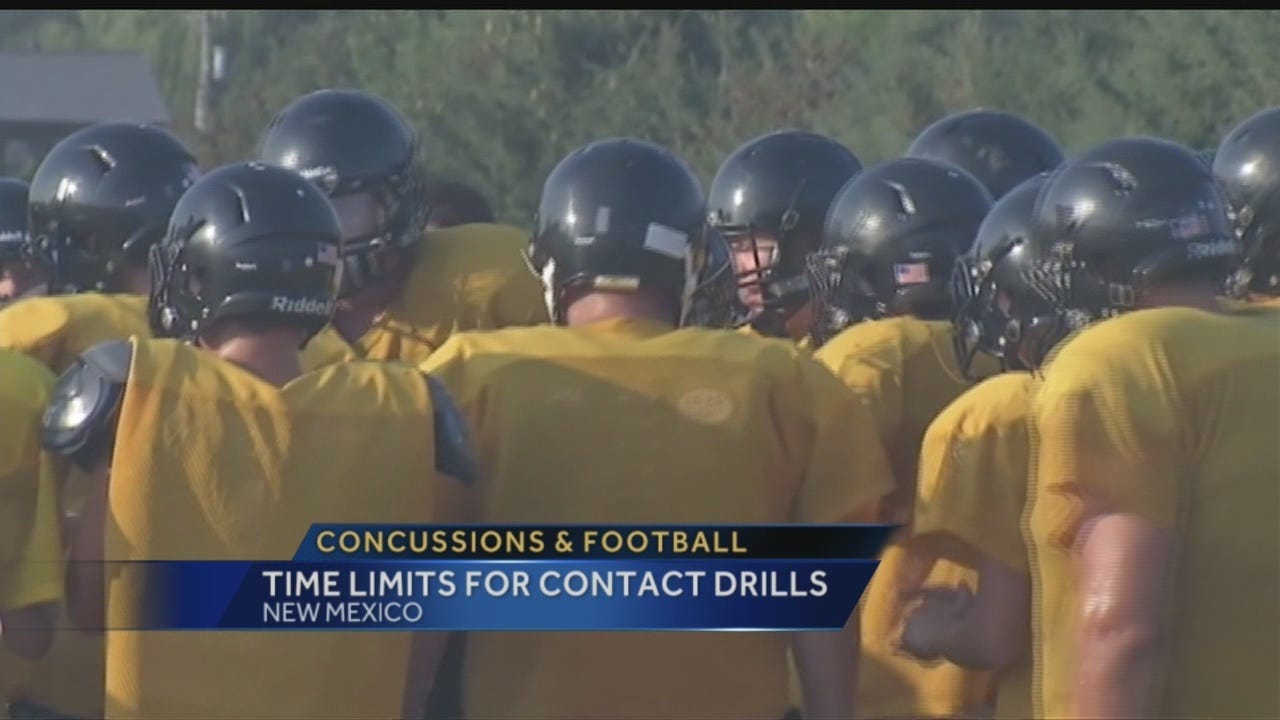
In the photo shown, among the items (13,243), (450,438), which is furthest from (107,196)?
(450,438)

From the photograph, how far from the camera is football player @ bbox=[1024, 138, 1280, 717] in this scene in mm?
3479

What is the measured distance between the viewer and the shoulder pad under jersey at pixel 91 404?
377 cm

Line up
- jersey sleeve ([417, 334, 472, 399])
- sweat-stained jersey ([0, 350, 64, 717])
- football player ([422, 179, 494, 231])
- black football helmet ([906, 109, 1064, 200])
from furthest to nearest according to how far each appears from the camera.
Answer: black football helmet ([906, 109, 1064, 200])
football player ([422, 179, 494, 231])
sweat-stained jersey ([0, 350, 64, 717])
jersey sleeve ([417, 334, 472, 399])

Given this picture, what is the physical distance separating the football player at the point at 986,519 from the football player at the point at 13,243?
214 cm

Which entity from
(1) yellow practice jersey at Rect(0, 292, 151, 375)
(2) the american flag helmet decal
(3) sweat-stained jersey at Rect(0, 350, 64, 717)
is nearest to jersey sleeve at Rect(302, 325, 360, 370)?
(1) yellow practice jersey at Rect(0, 292, 151, 375)

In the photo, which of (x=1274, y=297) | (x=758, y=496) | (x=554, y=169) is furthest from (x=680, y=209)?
(x=1274, y=297)

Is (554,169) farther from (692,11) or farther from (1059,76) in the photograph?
(1059,76)

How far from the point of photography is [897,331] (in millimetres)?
4176

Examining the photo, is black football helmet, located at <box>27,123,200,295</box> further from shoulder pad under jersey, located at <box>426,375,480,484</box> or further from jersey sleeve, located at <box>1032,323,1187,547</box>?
jersey sleeve, located at <box>1032,323,1187,547</box>

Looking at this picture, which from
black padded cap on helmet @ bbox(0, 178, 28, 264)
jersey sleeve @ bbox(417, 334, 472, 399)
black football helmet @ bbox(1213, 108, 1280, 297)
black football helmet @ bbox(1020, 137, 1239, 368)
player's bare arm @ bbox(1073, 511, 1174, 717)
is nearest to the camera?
player's bare arm @ bbox(1073, 511, 1174, 717)

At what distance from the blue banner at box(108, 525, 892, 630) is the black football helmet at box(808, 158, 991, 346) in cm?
61

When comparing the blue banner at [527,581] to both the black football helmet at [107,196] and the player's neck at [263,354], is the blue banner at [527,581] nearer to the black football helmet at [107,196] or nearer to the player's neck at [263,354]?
the player's neck at [263,354]

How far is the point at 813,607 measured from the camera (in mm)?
3896

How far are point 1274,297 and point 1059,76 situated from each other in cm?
59
